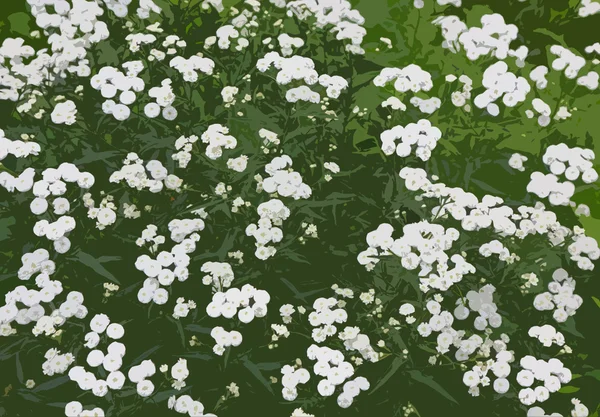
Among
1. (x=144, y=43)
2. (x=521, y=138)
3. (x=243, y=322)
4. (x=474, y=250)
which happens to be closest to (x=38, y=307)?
(x=243, y=322)

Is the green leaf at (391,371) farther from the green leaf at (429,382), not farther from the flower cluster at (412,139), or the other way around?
the flower cluster at (412,139)

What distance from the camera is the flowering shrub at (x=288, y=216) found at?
2791 millimetres

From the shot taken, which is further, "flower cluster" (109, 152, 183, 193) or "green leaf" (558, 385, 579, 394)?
"flower cluster" (109, 152, 183, 193)

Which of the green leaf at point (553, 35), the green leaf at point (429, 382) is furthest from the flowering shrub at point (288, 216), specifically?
the green leaf at point (553, 35)

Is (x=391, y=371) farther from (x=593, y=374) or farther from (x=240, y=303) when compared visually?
(x=593, y=374)

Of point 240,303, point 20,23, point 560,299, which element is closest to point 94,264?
point 240,303

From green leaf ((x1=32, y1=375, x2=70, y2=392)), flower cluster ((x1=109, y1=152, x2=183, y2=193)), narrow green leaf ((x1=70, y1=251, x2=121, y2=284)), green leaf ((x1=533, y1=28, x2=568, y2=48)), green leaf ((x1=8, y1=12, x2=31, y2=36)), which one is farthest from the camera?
green leaf ((x1=533, y1=28, x2=568, y2=48))

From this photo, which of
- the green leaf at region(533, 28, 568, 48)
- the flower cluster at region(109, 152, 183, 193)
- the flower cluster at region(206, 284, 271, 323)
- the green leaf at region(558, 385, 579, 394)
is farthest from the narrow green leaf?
the green leaf at region(533, 28, 568, 48)

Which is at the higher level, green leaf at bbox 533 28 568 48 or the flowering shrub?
green leaf at bbox 533 28 568 48

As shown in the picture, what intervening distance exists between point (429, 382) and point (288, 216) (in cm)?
104

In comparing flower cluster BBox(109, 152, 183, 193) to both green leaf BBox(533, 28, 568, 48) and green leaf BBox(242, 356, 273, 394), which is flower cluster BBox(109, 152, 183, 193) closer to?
green leaf BBox(242, 356, 273, 394)

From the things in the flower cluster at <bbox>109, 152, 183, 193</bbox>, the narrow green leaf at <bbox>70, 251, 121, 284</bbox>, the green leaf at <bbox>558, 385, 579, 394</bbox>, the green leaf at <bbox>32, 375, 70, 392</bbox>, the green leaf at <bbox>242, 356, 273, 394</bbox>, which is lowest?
the green leaf at <bbox>32, 375, 70, 392</bbox>

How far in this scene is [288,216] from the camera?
300 centimetres

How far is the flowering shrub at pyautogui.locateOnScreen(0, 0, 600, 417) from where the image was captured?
2791 mm
